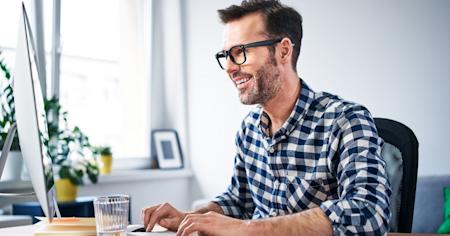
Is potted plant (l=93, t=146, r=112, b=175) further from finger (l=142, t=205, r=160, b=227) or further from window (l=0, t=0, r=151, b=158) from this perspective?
finger (l=142, t=205, r=160, b=227)

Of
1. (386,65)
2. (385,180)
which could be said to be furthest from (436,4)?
(385,180)

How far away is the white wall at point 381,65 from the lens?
348cm

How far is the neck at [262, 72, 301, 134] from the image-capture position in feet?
5.87

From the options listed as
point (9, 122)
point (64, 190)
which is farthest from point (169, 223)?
point (64, 190)

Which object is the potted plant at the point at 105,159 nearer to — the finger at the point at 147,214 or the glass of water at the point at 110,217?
the finger at the point at 147,214

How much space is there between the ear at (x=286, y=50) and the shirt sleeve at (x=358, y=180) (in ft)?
1.02

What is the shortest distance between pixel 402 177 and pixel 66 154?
2.55 metres

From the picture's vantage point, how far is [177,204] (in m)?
4.79

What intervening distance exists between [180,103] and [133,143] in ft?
1.65

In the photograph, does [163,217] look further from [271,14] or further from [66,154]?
[66,154]

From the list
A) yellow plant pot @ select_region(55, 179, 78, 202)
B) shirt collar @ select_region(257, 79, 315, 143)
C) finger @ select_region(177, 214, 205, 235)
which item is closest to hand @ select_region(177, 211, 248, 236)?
finger @ select_region(177, 214, 205, 235)

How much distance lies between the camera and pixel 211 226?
1.24 metres

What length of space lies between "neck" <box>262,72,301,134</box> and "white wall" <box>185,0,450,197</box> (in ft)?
6.42

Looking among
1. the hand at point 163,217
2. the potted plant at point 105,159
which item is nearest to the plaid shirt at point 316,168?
the hand at point 163,217
